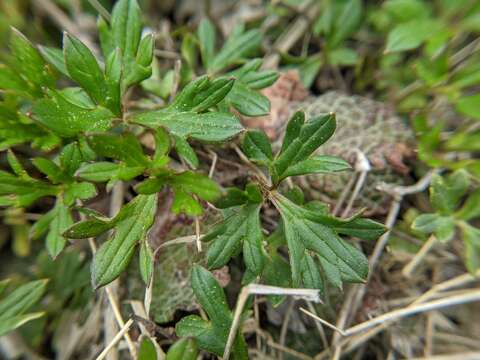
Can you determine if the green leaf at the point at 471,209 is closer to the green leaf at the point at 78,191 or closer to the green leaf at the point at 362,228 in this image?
the green leaf at the point at 362,228

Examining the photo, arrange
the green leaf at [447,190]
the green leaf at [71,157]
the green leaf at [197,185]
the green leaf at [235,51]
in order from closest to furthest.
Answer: the green leaf at [197,185]
the green leaf at [71,157]
the green leaf at [447,190]
the green leaf at [235,51]

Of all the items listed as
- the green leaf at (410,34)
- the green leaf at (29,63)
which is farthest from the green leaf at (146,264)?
the green leaf at (410,34)

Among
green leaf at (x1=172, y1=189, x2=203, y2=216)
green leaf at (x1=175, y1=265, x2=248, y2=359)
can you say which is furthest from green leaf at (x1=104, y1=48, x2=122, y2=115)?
green leaf at (x1=175, y1=265, x2=248, y2=359)

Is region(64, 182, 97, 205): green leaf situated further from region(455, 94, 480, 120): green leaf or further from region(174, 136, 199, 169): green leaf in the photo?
region(455, 94, 480, 120): green leaf

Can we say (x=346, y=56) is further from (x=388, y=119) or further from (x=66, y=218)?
(x=66, y=218)

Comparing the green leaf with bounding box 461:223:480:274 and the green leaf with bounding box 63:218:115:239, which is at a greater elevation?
the green leaf with bounding box 63:218:115:239

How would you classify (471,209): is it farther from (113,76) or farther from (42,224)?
(42,224)
